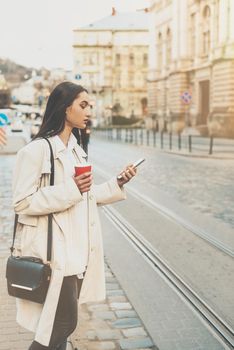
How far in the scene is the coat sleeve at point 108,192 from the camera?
346cm

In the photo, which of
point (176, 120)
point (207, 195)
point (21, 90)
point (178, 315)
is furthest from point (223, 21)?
point (21, 90)

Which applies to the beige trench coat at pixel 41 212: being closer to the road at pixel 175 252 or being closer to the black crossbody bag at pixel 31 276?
the black crossbody bag at pixel 31 276

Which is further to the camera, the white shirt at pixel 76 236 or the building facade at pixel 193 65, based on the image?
the building facade at pixel 193 65

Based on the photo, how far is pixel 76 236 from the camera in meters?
3.18

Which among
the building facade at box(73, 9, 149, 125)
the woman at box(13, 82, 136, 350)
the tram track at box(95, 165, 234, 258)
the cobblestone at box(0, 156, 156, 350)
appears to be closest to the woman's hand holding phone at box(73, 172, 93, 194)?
the woman at box(13, 82, 136, 350)

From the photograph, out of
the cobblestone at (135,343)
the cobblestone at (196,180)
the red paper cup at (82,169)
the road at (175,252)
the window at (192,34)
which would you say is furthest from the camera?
the window at (192,34)

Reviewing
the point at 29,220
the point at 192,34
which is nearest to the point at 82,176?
the point at 29,220

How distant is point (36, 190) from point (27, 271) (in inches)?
17.0

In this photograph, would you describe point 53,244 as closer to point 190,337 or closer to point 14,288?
point 14,288

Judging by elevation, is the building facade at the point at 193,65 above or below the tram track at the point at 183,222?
above

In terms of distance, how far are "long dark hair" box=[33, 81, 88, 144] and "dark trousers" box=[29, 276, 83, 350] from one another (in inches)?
32.4

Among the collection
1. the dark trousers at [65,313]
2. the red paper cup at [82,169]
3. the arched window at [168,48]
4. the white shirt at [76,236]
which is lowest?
the dark trousers at [65,313]

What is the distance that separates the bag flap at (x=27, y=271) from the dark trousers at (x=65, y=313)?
0.15 metres

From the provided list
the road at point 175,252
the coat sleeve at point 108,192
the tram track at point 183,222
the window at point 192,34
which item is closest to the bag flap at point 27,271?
the coat sleeve at point 108,192
